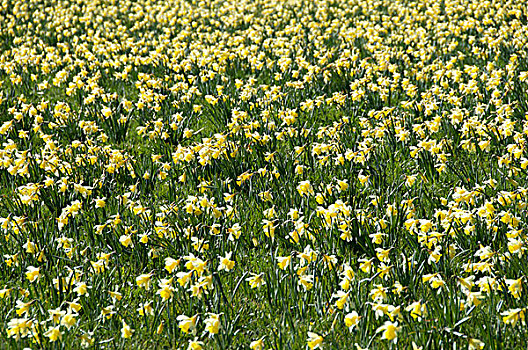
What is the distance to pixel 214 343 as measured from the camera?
3174mm

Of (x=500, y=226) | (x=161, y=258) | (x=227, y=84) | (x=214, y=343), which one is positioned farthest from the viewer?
(x=227, y=84)

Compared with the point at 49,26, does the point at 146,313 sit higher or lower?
lower

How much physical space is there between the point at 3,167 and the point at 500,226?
4.16 metres

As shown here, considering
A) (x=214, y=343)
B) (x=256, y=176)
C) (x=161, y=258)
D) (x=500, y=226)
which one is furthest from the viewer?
(x=256, y=176)

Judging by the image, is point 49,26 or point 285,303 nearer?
point 285,303

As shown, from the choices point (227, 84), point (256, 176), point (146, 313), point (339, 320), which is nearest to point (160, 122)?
point (256, 176)

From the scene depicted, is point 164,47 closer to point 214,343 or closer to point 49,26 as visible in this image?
point 49,26

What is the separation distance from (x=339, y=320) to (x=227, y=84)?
4.73m

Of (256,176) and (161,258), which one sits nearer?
(161,258)

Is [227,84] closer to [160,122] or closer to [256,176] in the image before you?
[160,122]

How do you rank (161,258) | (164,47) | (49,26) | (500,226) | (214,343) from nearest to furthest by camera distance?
1. (214,343)
2. (500,226)
3. (161,258)
4. (164,47)
5. (49,26)

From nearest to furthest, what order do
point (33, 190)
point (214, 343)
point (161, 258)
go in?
point (214, 343) < point (161, 258) < point (33, 190)

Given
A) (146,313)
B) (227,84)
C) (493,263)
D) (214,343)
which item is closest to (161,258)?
(146,313)

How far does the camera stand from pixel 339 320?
3.27m
